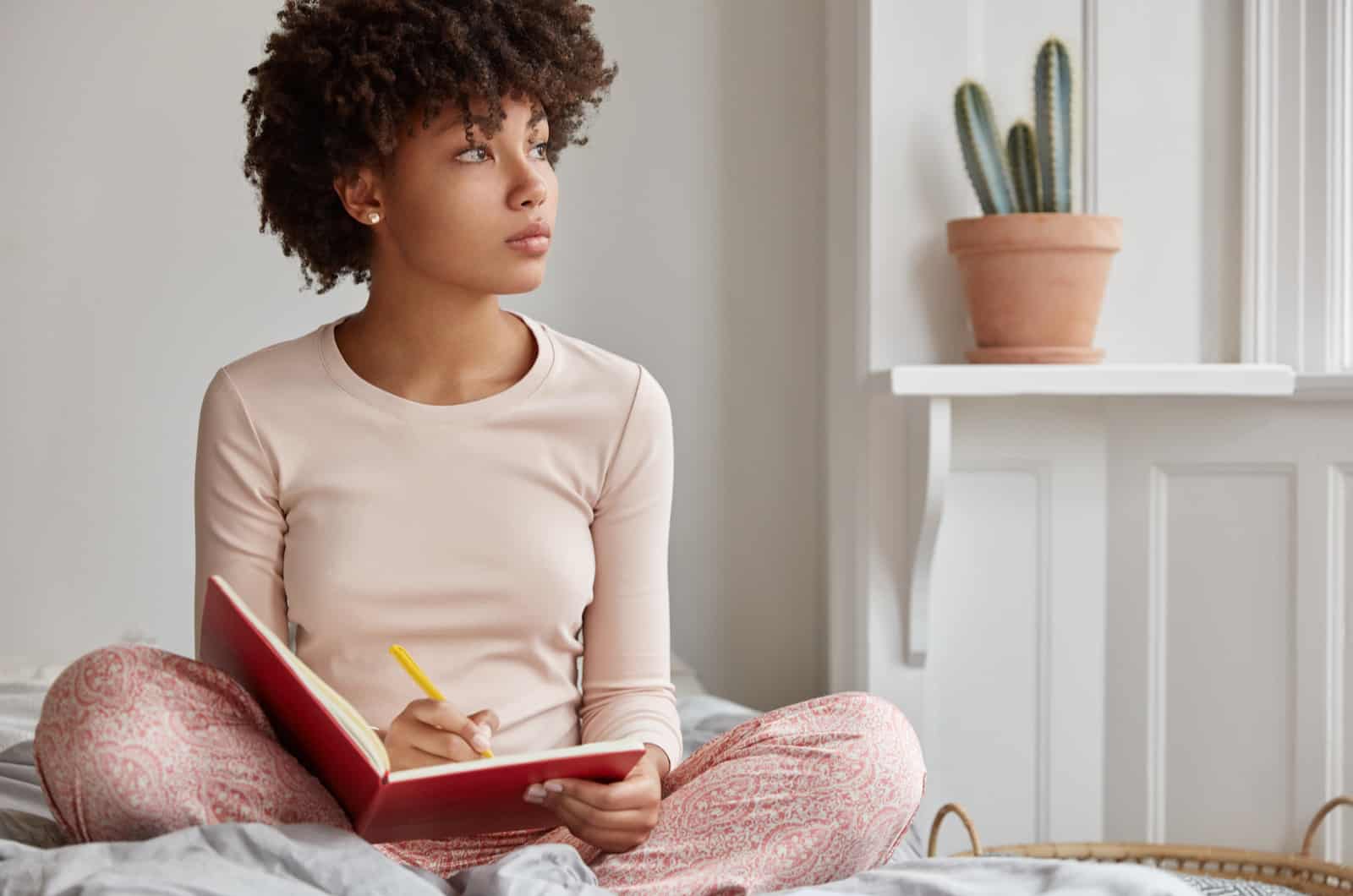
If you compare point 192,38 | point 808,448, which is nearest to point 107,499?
point 192,38

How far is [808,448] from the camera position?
2404 millimetres

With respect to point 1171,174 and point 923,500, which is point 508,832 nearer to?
point 923,500

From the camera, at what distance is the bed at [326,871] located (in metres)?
0.88

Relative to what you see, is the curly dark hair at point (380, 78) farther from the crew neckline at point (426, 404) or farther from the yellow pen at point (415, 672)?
the yellow pen at point (415, 672)

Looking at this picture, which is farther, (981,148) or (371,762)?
(981,148)

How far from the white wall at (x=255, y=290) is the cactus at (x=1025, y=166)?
60 centimetres

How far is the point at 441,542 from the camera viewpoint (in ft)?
3.92

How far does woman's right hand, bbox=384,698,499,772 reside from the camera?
1003 mm

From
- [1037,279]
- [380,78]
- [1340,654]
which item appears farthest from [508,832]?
[1340,654]

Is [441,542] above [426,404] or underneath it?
underneath

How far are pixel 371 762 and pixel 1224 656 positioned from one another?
1453mm

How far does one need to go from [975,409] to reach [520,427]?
35.2 inches

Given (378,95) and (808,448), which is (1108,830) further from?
(378,95)

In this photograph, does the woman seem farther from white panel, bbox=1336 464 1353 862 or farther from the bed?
white panel, bbox=1336 464 1353 862
